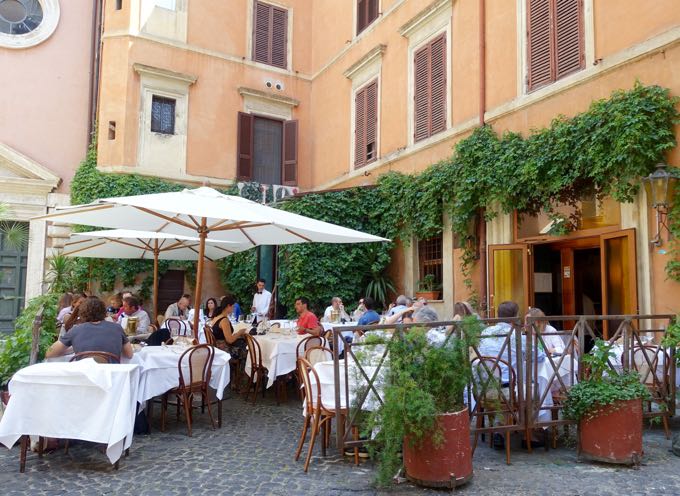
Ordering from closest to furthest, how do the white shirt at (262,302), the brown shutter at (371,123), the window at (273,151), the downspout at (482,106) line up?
the downspout at (482,106)
the white shirt at (262,302)
the brown shutter at (371,123)
the window at (273,151)

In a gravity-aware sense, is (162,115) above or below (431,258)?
above

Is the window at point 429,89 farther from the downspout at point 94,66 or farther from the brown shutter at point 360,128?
the downspout at point 94,66

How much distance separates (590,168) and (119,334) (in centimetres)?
616

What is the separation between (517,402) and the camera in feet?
15.8

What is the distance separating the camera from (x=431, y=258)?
458 inches

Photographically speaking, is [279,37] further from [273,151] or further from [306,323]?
[306,323]

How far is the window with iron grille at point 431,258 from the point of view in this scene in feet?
37.4

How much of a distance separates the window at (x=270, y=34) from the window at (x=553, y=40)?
8.48 m

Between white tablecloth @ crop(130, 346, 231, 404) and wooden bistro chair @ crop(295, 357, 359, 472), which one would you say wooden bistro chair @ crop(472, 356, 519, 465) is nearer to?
wooden bistro chair @ crop(295, 357, 359, 472)

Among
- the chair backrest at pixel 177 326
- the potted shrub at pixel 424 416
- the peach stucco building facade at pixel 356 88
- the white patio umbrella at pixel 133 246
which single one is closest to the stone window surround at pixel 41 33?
the peach stucco building facade at pixel 356 88

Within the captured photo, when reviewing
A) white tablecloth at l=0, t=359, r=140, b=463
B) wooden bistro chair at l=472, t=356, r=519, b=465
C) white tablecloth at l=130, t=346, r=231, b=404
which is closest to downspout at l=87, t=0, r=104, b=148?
white tablecloth at l=130, t=346, r=231, b=404

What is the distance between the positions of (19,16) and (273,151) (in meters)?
7.01

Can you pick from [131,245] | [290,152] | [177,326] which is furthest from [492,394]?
[290,152]

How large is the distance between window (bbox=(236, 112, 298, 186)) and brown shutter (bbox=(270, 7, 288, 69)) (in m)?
1.71
